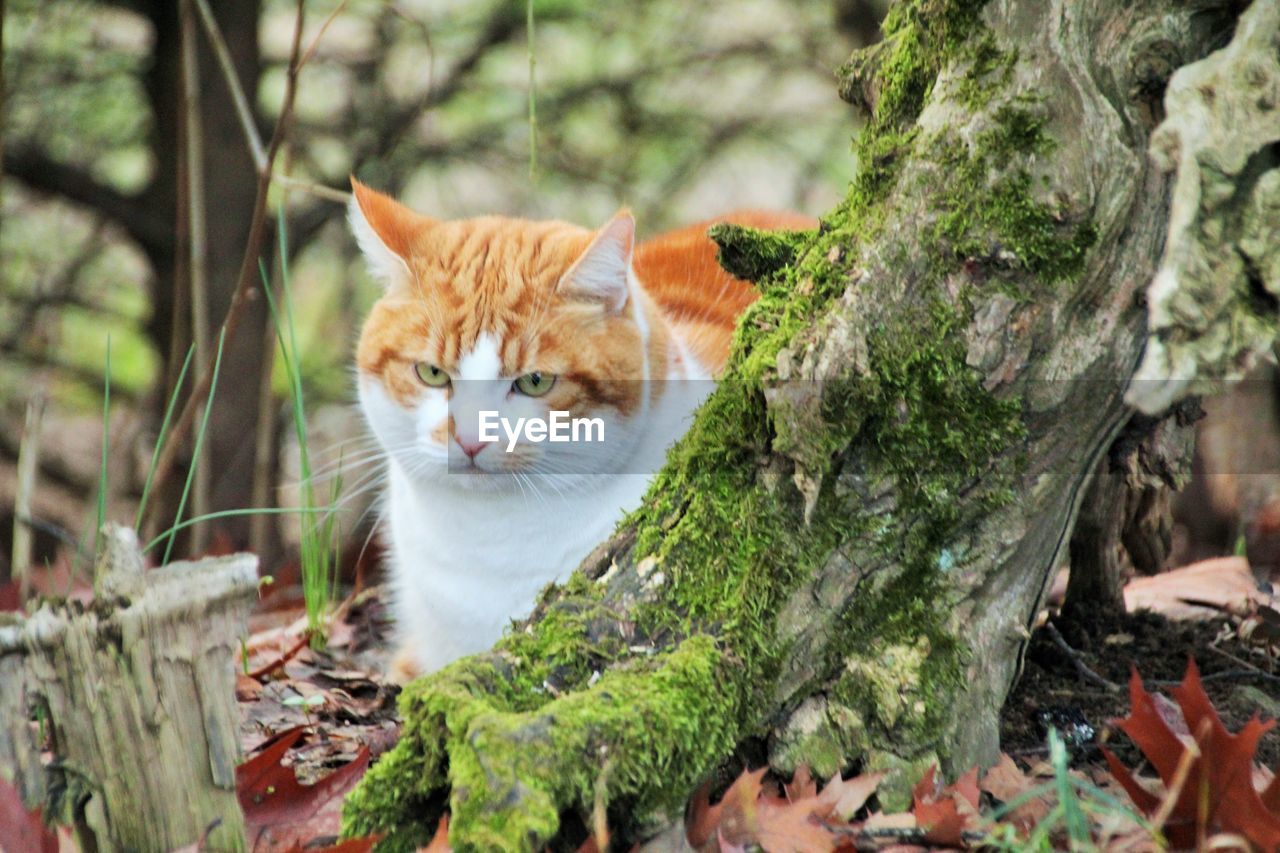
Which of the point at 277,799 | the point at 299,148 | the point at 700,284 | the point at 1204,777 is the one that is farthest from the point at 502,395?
the point at 299,148

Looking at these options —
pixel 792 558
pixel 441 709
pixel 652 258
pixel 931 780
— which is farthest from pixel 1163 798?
pixel 652 258

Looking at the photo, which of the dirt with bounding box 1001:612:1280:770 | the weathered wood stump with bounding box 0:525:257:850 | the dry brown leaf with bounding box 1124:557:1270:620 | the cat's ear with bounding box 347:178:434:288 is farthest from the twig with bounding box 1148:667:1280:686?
the cat's ear with bounding box 347:178:434:288

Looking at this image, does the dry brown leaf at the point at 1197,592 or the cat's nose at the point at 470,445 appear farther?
the dry brown leaf at the point at 1197,592

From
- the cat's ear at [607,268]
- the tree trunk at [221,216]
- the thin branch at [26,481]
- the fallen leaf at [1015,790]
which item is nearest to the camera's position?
the fallen leaf at [1015,790]

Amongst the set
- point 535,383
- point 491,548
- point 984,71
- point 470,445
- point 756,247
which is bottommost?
point 491,548

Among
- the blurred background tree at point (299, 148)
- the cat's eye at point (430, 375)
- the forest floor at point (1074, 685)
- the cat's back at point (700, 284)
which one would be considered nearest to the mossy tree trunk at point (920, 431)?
the forest floor at point (1074, 685)

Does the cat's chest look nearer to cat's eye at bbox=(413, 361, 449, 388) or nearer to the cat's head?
the cat's head

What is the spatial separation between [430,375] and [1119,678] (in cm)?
147

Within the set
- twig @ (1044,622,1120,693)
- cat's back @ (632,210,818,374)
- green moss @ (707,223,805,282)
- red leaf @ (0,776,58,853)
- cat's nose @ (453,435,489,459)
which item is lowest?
twig @ (1044,622,1120,693)

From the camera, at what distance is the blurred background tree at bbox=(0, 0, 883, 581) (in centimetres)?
457

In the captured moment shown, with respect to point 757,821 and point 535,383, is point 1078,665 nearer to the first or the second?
point 757,821

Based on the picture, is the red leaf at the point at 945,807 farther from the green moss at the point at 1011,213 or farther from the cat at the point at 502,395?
the cat at the point at 502,395

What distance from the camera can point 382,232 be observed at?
2449mm

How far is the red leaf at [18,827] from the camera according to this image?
129 centimetres
